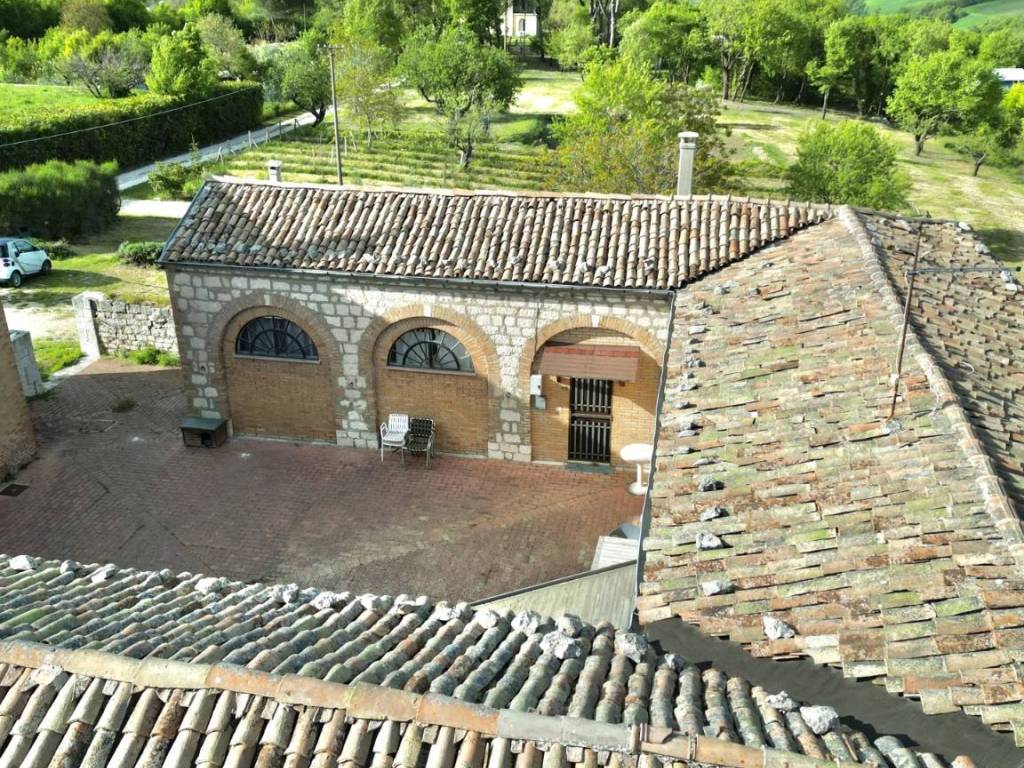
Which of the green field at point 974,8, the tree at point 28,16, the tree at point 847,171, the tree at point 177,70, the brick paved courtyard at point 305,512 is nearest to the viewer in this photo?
the brick paved courtyard at point 305,512

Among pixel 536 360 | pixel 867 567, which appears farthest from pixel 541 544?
pixel 867 567

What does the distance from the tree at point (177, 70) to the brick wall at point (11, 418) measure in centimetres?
3640

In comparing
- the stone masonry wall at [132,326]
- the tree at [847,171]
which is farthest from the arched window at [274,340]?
the tree at [847,171]

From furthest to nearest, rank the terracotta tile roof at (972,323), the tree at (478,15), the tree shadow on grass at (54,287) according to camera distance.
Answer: the tree at (478,15) → the tree shadow on grass at (54,287) → the terracotta tile roof at (972,323)

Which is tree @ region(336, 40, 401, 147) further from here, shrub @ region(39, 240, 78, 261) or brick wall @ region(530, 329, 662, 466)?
brick wall @ region(530, 329, 662, 466)

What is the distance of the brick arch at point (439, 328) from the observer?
16.1 meters

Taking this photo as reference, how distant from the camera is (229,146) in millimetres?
49344

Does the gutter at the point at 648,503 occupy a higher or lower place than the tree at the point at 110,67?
lower

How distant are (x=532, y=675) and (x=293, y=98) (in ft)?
179

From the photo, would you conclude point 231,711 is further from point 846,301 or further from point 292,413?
point 292,413

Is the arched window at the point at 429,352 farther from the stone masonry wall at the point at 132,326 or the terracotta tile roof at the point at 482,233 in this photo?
the stone masonry wall at the point at 132,326

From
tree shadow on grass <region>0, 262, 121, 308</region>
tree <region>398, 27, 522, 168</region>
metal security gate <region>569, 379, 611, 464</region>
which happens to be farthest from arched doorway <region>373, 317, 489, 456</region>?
tree <region>398, 27, 522, 168</region>

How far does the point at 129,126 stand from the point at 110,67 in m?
9.36

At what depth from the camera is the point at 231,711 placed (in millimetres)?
5293
